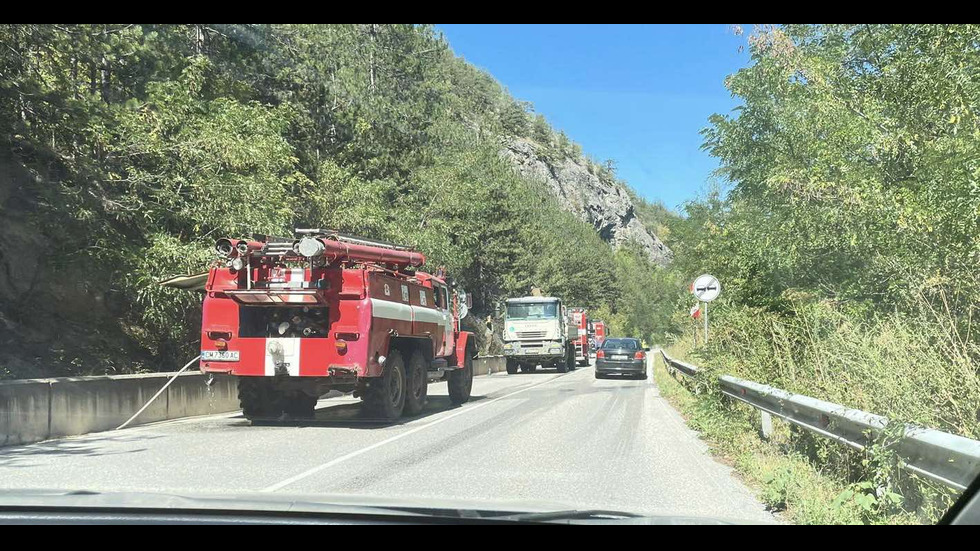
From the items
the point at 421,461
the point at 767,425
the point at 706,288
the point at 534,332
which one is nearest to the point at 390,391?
the point at 421,461

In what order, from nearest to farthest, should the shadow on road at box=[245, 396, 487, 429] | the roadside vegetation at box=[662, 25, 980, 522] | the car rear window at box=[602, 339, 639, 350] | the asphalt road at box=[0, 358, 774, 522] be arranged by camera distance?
the roadside vegetation at box=[662, 25, 980, 522] → the asphalt road at box=[0, 358, 774, 522] → the shadow on road at box=[245, 396, 487, 429] → the car rear window at box=[602, 339, 639, 350]

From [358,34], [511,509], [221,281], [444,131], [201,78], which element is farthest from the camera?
[444,131]

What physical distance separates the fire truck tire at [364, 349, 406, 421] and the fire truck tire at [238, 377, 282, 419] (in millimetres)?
1700

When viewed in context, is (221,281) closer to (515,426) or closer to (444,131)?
(515,426)

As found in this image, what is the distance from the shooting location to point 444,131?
Answer: 56688 millimetres

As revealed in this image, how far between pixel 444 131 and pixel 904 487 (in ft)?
173

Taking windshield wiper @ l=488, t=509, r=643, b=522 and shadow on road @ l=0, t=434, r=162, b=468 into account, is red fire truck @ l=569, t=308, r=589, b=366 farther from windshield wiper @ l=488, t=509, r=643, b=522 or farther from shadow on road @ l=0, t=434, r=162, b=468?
windshield wiper @ l=488, t=509, r=643, b=522

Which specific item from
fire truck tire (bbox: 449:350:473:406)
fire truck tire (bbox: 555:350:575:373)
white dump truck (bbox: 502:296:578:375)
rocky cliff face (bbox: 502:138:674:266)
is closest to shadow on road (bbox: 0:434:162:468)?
fire truck tire (bbox: 449:350:473:406)

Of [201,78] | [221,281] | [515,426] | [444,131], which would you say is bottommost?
[515,426]

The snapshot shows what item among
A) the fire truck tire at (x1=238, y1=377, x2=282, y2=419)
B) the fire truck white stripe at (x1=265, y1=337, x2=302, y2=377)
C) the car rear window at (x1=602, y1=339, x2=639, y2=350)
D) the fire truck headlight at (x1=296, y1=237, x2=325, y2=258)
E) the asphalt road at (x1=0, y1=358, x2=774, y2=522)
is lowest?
the asphalt road at (x1=0, y1=358, x2=774, y2=522)

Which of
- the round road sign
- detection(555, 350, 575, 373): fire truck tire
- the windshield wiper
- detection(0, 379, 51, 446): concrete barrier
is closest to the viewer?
the windshield wiper

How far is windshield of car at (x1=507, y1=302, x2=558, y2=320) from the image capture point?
3697 cm

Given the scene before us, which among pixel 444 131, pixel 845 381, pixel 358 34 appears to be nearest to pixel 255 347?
pixel 845 381

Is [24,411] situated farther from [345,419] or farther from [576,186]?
[576,186]
